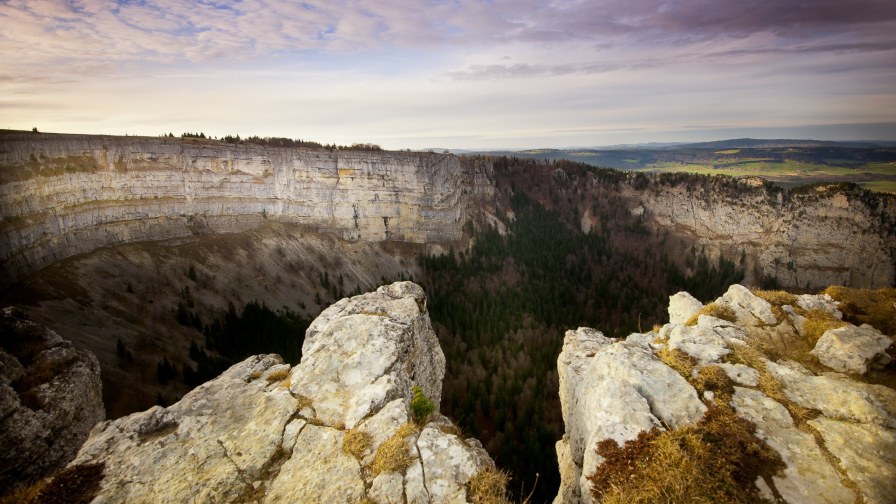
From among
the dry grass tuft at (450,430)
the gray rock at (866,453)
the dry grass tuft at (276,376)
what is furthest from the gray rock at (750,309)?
the dry grass tuft at (276,376)

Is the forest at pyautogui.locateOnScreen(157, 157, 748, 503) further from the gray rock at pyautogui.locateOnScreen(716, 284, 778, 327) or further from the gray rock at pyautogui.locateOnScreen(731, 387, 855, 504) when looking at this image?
the gray rock at pyautogui.locateOnScreen(716, 284, 778, 327)

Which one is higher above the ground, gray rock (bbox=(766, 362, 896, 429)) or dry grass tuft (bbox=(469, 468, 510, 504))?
gray rock (bbox=(766, 362, 896, 429))

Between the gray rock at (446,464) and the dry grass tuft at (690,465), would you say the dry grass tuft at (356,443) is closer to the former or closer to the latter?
the gray rock at (446,464)

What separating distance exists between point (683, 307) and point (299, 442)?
19.2 metres

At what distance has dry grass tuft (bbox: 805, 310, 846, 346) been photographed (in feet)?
41.4

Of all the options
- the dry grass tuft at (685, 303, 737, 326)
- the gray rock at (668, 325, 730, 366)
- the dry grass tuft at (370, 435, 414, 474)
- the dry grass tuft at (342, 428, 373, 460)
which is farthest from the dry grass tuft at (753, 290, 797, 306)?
the dry grass tuft at (342, 428, 373, 460)

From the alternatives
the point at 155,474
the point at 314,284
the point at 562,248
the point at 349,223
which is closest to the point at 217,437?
the point at 155,474

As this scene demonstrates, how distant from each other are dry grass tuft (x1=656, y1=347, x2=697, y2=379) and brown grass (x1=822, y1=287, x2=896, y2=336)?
20.6ft

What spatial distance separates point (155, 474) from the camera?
29.4ft

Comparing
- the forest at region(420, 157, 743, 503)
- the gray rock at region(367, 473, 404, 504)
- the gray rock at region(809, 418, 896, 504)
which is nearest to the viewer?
the gray rock at region(809, 418, 896, 504)

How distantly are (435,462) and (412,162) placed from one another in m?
58.1

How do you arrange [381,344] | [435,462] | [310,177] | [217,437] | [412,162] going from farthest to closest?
[412,162]
[310,177]
[381,344]
[217,437]
[435,462]

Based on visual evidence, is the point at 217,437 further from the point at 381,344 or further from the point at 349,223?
the point at 349,223

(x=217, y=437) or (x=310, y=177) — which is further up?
(x=310, y=177)
